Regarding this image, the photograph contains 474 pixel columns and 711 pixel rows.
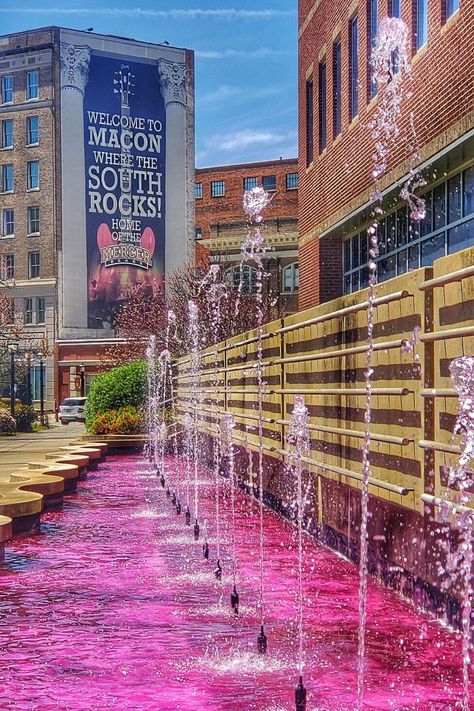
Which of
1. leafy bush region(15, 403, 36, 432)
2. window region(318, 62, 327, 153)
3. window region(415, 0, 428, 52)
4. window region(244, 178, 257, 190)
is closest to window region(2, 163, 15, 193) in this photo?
window region(244, 178, 257, 190)

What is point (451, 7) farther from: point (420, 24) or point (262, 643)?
point (262, 643)

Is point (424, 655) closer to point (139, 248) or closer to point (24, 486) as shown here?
point (24, 486)

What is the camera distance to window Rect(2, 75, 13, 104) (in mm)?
55103

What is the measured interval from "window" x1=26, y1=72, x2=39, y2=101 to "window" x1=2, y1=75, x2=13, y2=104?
4.23 feet

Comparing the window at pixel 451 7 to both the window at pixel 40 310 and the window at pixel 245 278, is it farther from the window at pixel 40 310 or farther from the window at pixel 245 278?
the window at pixel 40 310

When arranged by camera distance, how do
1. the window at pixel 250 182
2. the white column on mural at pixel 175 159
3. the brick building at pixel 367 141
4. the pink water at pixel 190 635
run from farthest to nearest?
the window at pixel 250 182, the white column on mural at pixel 175 159, the brick building at pixel 367 141, the pink water at pixel 190 635

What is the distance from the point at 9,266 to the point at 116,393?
3234cm

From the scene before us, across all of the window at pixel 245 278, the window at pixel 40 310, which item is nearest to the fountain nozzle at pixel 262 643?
the window at pixel 245 278

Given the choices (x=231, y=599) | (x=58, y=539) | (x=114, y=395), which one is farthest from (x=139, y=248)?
(x=231, y=599)

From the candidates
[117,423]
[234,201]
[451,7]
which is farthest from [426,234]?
[234,201]

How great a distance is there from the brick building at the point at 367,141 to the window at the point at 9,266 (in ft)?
118

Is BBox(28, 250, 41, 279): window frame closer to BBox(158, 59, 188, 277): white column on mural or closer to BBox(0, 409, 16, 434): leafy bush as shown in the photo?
BBox(158, 59, 188, 277): white column on mural

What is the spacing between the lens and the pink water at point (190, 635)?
4.66 m

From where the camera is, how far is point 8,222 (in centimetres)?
5575
